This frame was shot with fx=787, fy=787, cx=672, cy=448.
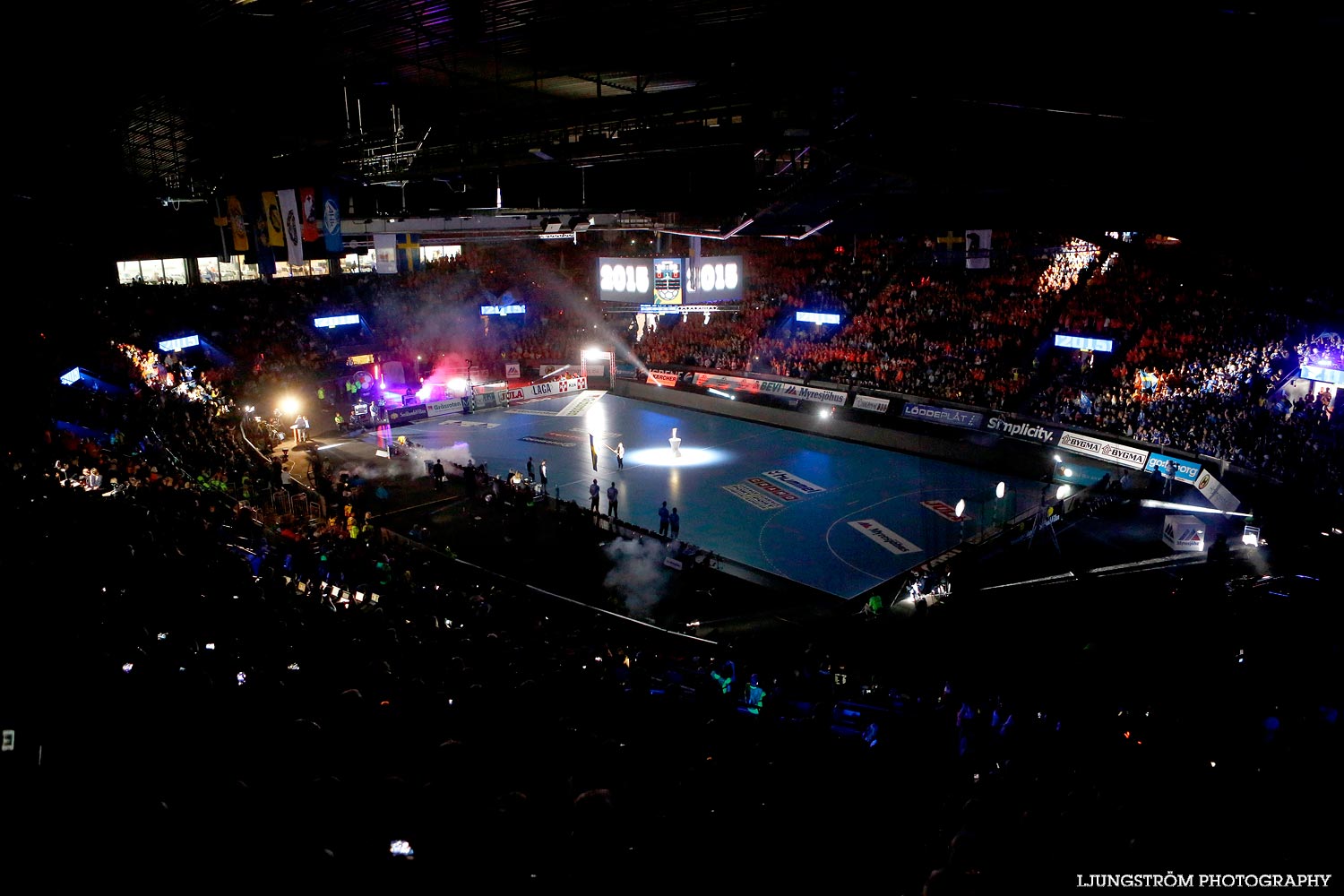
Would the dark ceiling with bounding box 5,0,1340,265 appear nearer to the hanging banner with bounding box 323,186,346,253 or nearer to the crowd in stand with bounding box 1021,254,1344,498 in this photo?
the hanging banner with bounding box 323,186,346,253

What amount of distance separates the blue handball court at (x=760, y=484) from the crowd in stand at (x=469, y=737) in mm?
5522

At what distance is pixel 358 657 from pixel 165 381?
24.2 metres

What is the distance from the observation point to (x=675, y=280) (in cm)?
2881

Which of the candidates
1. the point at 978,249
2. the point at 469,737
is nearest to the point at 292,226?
the point at 469,737

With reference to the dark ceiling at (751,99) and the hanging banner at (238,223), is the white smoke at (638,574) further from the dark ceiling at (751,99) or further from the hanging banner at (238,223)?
the hanging banner at (238,223)

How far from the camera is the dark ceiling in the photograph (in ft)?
31.2

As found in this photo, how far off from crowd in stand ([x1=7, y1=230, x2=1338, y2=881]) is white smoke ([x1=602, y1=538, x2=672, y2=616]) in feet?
6.05

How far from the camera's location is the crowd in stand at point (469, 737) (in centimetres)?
408

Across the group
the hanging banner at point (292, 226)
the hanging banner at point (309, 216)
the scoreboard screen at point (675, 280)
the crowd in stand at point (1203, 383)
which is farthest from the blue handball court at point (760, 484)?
the hanging banner at point (309, 216)

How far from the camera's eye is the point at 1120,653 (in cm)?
1108

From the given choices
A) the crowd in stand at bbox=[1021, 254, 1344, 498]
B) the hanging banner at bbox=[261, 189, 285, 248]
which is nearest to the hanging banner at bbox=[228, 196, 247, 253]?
the hanging banner at bbox=[261, 189, 285, 248]

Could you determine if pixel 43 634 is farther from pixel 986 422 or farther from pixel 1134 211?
pixel 986 422

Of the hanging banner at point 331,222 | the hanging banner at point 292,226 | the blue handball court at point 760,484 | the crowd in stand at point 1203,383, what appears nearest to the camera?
the hanging banner at point 331,222

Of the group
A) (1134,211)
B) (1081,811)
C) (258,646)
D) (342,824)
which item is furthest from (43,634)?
(1134,211)
